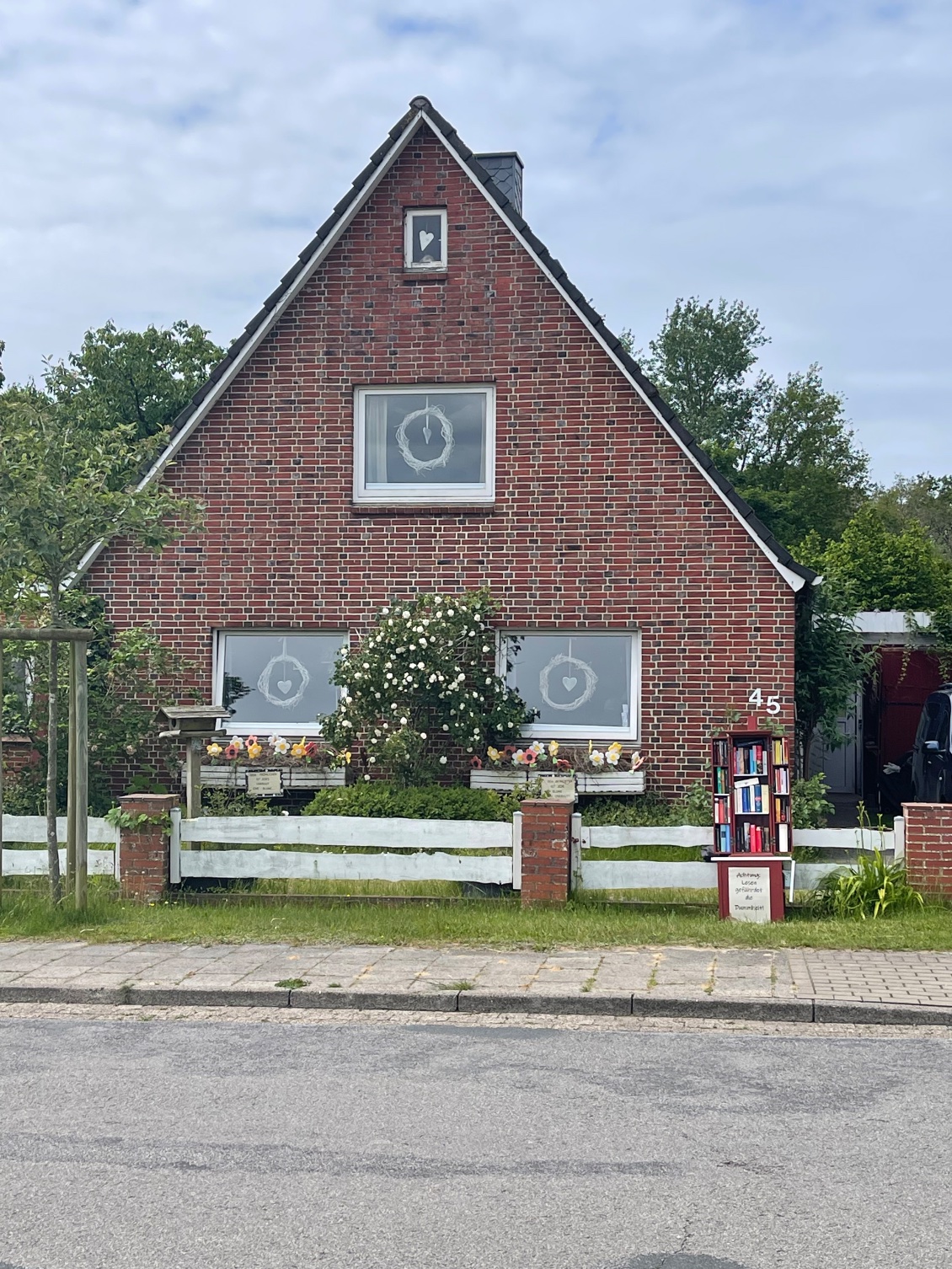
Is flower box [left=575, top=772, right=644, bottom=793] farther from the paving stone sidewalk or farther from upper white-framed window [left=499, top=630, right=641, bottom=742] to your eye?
the paving stone sidewalk

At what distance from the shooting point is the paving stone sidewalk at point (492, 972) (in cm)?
882

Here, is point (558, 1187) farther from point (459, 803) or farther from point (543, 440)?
point (543, 440)

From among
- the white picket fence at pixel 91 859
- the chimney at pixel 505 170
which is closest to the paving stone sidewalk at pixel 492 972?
the white picket fence at pixel 91 859

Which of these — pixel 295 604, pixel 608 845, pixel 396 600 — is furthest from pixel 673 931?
pixel 295 604

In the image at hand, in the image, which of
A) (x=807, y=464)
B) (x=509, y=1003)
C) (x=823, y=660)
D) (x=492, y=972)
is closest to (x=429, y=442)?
(x=823, y=660)

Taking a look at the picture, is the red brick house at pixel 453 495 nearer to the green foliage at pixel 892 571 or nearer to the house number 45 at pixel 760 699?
the house number 45 at pixel 760 699

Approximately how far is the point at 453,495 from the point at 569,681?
2453 mm

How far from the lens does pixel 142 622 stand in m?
16.4

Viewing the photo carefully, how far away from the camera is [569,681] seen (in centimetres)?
1588

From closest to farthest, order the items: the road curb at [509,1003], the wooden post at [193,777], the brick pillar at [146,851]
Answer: the road curb at [509,1003], the brick pillar at [146,851], the wooden post at [193,777]

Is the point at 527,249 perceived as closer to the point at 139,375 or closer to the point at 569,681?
the point at 569,681

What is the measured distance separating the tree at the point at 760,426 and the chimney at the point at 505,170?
34.1 m

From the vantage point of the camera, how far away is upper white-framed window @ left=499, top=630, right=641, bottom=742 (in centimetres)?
1570

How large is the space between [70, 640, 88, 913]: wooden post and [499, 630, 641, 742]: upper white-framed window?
553 cm
